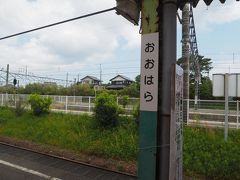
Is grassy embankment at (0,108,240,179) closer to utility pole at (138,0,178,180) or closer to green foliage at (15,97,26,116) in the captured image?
green foliage at (15,97,26,116)

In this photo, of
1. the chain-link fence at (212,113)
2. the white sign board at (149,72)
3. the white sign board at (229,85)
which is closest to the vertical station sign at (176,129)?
the white sign board at (149,72)

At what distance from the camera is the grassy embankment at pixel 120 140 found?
7758 mm

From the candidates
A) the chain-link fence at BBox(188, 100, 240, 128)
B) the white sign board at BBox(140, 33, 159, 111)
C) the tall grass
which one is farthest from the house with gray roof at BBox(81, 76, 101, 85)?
the white sign board at BBox(140, 33, 159, 111)

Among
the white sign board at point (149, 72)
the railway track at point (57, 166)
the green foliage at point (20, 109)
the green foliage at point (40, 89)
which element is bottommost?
the railway track at point (57, 166)

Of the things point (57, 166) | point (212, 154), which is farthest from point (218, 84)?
point (57, 166)

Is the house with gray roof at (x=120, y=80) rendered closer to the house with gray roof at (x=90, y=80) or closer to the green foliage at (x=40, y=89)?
the house with gray roof at (x=90, y=80)

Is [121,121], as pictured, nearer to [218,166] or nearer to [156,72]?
[218,166]

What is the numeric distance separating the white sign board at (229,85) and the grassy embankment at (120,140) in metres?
1.62

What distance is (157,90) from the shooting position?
3.55 metres

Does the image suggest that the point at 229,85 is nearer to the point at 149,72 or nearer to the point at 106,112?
the point at 106,112

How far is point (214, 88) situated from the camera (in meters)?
9.71

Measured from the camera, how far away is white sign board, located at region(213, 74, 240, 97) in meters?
9.29

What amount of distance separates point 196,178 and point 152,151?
4.39 m

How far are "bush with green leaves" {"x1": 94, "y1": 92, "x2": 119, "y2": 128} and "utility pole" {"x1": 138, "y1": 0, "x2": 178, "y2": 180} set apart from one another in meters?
8.65
